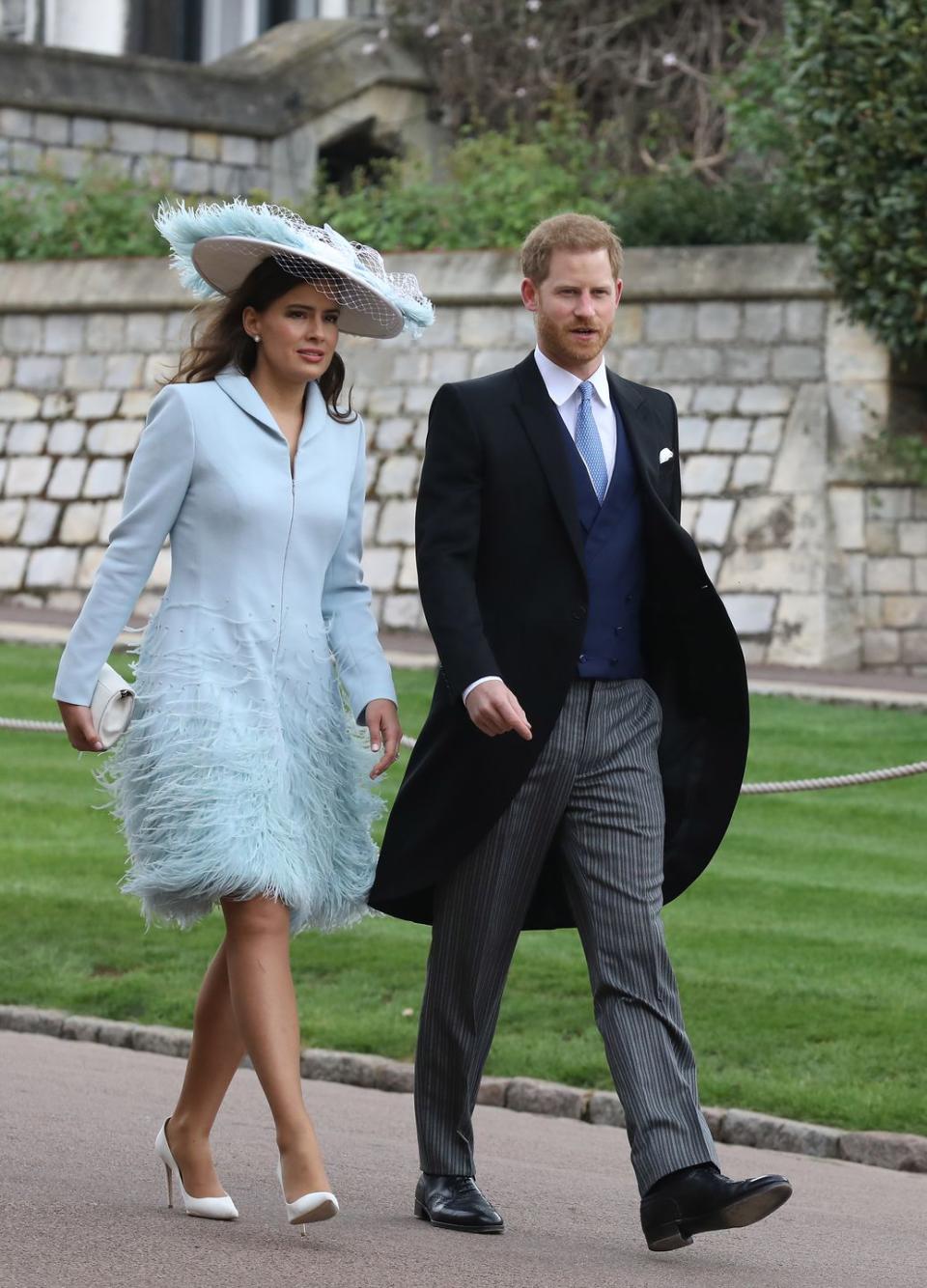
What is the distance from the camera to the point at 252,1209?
462cm

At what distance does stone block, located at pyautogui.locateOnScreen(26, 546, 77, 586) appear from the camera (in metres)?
17.9

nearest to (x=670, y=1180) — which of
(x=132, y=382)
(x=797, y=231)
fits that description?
(x=797, y=231)

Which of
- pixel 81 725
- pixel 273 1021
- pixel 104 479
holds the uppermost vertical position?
pixel 104 479

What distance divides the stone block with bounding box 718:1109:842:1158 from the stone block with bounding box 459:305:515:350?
445 inches

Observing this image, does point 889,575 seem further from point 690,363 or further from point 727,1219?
point 727,1219

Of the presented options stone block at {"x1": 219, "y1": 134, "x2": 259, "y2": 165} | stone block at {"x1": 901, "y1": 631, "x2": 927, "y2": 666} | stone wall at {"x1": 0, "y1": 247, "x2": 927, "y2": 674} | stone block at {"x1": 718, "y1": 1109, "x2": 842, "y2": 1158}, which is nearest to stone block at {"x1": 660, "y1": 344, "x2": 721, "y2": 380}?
stone wall at {"x1": 0, "y1": 247, "x2": 927, "y2": 674}

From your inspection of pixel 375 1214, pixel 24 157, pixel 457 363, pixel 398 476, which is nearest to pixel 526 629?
pixel 375 1214

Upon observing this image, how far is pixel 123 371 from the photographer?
60.4 feet

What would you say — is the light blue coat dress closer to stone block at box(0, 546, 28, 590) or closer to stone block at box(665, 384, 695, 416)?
stone block at box(665, 384, 695, 416)

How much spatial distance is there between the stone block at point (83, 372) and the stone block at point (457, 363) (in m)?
2.87

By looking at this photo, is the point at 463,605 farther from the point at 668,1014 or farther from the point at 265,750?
the point at 668,1014

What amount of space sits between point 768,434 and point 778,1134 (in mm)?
10138

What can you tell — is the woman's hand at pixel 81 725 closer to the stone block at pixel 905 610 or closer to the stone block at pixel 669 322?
the stone block at pixel 905 610

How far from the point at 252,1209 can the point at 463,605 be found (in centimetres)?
127
